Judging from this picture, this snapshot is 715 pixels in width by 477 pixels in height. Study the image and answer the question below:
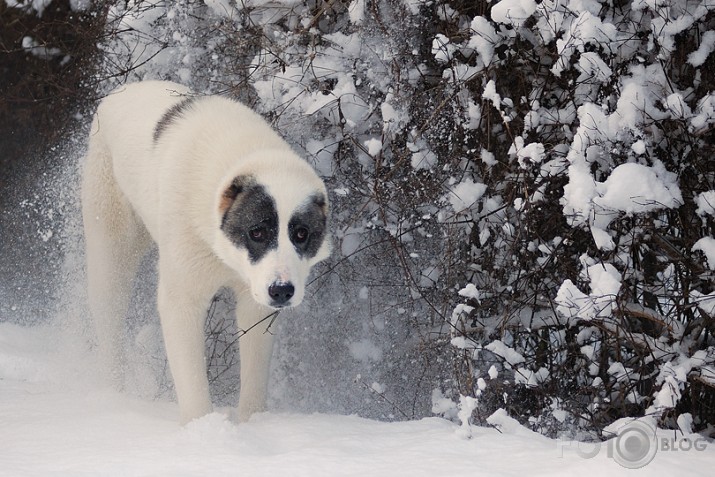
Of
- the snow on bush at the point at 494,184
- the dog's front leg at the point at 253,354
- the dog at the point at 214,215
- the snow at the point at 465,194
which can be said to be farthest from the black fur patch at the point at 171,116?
the snow at the point at 465,194

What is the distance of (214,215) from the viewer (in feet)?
13.7

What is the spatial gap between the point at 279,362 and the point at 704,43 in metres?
3.23

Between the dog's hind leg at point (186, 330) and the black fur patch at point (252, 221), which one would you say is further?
the dog's hind leg at point (186, 330)

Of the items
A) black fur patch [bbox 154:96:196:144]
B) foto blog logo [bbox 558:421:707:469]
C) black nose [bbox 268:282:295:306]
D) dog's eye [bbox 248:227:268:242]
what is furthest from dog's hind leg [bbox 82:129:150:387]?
foto blog logo [bbox 558:421:707:469]

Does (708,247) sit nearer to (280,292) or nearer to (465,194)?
(465,194)

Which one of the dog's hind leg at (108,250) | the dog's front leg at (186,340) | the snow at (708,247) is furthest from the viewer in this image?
the dog's hind leg at (108,250)

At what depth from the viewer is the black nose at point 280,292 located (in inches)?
147

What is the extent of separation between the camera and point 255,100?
5.59 m

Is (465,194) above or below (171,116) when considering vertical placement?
below

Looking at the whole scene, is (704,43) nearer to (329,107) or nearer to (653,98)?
(653,98)

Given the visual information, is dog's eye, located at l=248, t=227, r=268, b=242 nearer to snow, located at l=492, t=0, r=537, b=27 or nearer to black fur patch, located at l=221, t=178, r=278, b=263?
black fur patch, located at l=221, t=178, r=278, b=263

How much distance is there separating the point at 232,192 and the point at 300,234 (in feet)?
1.21

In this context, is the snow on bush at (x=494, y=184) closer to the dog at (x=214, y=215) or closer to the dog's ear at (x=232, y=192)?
the dog at (x=214, y=215)

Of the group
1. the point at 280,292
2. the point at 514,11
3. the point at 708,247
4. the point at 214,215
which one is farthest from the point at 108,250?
the point at 708,247
